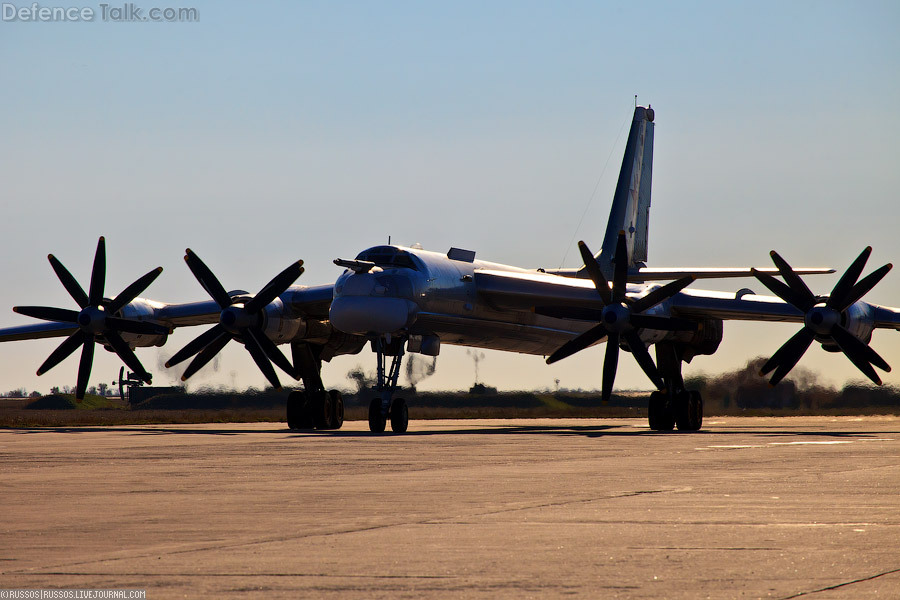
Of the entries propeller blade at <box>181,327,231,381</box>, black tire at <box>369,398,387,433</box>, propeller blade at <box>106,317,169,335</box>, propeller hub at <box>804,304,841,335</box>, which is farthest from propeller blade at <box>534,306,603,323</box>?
propeller blade at <box>106,317,169,335</box>

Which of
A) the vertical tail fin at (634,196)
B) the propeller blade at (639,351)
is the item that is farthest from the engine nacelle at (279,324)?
the vertical tail fin at (634,196)

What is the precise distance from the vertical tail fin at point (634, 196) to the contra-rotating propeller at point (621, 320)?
9195mm

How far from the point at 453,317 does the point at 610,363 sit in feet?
13.5

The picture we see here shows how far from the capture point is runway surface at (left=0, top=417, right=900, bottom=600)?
18.7 feet

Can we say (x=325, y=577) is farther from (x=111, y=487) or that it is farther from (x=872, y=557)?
(x=111, y=487)

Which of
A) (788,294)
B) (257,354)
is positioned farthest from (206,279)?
(788,294)

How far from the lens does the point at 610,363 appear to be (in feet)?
84.5

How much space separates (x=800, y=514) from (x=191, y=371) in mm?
21904

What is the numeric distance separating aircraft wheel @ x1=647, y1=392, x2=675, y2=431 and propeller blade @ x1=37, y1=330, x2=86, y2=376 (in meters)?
14.8

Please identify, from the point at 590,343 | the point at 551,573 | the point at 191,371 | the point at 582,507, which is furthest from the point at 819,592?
the point at 191,371

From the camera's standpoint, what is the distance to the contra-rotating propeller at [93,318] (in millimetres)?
30000

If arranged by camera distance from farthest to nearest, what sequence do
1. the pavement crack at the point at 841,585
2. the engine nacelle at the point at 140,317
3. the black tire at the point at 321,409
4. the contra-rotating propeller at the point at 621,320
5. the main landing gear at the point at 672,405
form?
the engine nacelle at the point at 140,317 → the black tire at the point at 321,409 → the main landing gear at the point at 672,405 → the contra-rotating propeller at the point at 621,320 → the pavement crack at the point at 841,585

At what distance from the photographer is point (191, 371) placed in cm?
2844

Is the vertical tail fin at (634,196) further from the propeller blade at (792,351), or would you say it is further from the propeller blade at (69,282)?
the propeller blade at (69,282)
